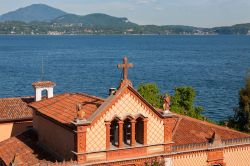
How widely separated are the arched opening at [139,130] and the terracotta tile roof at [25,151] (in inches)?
196

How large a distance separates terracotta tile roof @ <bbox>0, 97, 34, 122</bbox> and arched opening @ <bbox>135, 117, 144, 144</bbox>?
15.1 m

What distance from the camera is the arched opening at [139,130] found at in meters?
24.3

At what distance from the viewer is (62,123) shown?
24.0 metres

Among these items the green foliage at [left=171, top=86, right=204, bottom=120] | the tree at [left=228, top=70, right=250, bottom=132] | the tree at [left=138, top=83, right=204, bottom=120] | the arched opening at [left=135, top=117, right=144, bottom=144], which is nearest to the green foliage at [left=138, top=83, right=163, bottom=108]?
the tree at [left=138, top=83, right=204, bottom=120]

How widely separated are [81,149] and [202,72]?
96.1 meters

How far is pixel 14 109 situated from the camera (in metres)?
37.8

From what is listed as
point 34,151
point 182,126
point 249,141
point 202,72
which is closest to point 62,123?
point 34,151

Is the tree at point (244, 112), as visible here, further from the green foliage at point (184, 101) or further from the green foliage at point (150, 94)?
the green foliage at point (150, 94)

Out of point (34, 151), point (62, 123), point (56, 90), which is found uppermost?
point (62, 123)

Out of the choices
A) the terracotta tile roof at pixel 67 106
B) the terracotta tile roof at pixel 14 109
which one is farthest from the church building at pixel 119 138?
the terracotta tile roof at pixel 14 109

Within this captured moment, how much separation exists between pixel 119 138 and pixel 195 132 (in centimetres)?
744

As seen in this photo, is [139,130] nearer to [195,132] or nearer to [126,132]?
[126,132]

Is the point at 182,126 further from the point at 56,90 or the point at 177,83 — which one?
the point at 177,83

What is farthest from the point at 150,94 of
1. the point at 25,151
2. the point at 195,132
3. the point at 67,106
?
the point at 25,151
